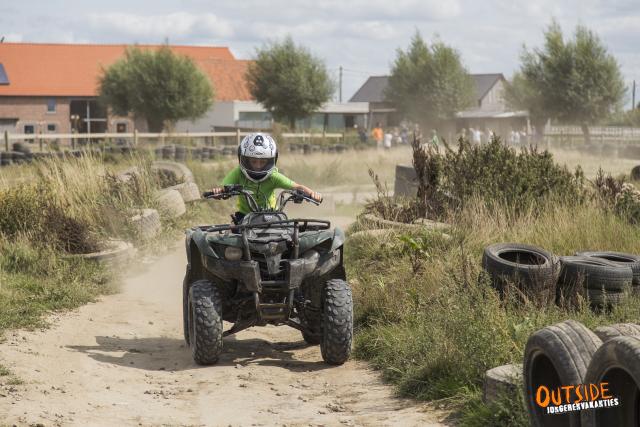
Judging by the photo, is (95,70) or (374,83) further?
(374,83)

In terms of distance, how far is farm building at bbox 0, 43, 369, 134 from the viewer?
2655 inches

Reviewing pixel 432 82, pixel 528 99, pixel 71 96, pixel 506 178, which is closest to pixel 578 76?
pixel 528 99

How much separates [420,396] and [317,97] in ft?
175

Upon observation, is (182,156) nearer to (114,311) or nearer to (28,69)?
(114,311)

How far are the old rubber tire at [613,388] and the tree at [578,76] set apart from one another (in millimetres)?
52018

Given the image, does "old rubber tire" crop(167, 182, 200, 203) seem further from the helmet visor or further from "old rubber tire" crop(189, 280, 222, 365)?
"old rubber tire" crop(189, 280, 222, 365)

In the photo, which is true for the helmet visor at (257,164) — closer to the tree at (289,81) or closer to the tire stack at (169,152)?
the tire stack at (169,152)

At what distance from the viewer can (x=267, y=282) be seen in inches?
317

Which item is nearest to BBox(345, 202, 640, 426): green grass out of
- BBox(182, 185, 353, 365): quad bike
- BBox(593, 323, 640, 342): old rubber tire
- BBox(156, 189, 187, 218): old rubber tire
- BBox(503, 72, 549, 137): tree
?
BBox(182, 185, 353, 365): quad bike

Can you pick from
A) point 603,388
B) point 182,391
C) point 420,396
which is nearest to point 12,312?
point 182,391

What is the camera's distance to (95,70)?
72312 millimetres

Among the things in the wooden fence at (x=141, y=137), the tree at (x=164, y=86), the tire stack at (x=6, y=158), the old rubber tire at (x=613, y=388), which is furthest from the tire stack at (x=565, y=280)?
the tree at (x=164, y=86)

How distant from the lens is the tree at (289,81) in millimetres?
58656

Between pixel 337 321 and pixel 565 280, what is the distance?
2.16 meters
